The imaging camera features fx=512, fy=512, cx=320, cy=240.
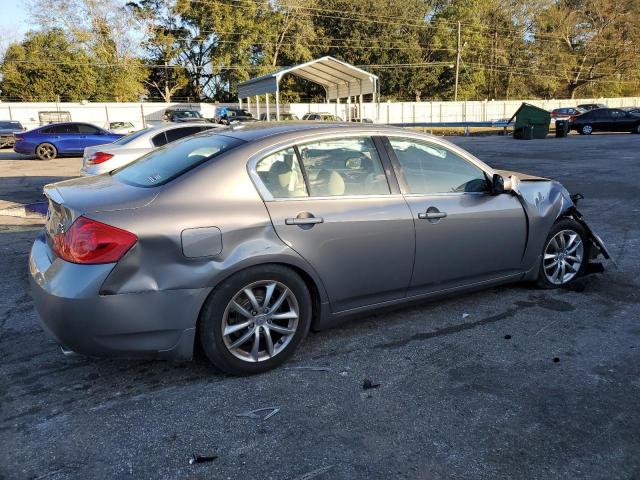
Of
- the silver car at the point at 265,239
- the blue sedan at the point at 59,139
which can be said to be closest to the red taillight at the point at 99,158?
the silver car at the point at 265,239

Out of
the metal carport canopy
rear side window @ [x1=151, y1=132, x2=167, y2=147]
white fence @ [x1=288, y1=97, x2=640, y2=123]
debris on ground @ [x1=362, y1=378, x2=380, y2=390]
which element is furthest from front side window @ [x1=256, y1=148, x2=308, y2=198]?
white fence @ [x1=288, y1=97, x2=640, y2=123]

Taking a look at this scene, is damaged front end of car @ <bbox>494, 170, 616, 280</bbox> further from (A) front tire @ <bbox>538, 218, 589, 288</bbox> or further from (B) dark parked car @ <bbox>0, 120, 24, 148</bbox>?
(B) dark parked car @ <bbox>0, 120, 24, 148</bbox>

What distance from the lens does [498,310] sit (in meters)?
4.29

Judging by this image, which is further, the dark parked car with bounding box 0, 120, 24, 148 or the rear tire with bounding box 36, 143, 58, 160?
the dark parked car with bounding box 0, 120, 24, 148

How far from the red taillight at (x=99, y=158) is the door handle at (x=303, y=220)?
655 centimetres

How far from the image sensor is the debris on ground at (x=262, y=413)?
9.27 feet

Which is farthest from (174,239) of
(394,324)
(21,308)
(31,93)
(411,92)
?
(411,92)

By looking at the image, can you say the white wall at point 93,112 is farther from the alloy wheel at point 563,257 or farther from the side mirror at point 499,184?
the side mirror at point 499,184

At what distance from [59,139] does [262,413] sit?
1988cm

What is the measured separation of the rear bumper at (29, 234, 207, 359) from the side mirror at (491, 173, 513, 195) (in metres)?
2.46

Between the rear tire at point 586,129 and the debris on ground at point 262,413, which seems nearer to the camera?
the debris on ground at point 262,413

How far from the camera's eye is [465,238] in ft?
12.9

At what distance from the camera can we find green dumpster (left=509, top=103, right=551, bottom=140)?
28625mm

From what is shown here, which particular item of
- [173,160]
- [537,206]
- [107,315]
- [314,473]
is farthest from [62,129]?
[314,473]
